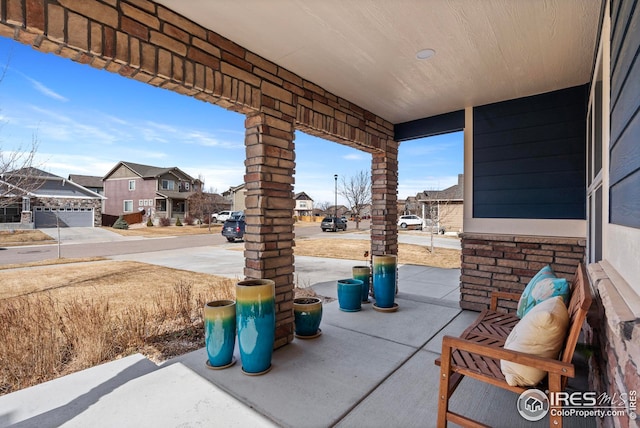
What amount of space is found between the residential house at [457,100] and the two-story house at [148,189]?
27677mm

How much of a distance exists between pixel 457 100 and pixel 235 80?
9.62 ft

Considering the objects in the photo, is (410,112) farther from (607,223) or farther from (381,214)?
(607,223)

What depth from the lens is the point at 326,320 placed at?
3.83 meters

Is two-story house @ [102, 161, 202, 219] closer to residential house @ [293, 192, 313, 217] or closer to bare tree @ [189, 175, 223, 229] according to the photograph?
bare tree @ [189, 175, 223, 229]

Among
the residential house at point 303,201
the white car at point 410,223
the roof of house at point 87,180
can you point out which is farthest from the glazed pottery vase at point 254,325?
the residential house at point 303,201

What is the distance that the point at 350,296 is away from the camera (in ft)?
13.6

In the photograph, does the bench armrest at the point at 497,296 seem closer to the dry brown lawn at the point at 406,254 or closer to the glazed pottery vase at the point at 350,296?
the glazed pottery vase at the point at 350,296

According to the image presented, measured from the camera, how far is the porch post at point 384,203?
15.9ft

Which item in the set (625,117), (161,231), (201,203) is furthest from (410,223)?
(625,117)

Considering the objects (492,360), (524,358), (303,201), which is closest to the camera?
(524,358)

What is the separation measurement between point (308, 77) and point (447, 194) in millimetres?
23589

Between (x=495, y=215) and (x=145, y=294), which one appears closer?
(x=495, y=215)

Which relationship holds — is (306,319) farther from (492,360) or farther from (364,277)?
(492,360)

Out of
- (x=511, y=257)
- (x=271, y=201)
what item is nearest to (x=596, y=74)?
(x=511, y=257)
